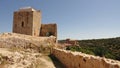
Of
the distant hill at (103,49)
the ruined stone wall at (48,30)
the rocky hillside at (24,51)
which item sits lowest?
the distant hill at (103,49)

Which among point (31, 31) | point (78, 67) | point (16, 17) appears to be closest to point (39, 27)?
point (31, 31)

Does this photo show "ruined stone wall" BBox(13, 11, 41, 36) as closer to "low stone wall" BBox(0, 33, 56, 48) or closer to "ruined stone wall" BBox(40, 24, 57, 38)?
"ruined stone wall" BBox(40, 24, 57, 38)

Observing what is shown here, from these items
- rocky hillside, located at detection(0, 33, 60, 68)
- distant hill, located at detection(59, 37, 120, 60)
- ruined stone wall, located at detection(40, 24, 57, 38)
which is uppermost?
ruined stone wall, located at detection(40, 24, 57, 38)

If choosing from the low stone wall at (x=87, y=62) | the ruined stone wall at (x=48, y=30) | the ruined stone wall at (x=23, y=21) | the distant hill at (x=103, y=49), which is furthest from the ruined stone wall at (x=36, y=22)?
the low stone wall at (x=87, y=62)

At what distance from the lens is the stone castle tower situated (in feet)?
78.1

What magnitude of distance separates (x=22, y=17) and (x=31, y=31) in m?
2.29

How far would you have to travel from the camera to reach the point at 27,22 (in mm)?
23953

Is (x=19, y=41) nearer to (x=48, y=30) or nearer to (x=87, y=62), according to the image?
(x=87, y=62)

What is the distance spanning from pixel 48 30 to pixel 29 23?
309 centimetres

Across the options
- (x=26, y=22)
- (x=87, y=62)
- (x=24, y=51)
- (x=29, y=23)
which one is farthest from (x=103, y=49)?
(x=87, y=62)

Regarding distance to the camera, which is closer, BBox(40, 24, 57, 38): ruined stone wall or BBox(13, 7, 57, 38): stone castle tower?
BBox(13, 7, 57, 38): stone castle tower

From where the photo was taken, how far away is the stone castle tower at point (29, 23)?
23812mm

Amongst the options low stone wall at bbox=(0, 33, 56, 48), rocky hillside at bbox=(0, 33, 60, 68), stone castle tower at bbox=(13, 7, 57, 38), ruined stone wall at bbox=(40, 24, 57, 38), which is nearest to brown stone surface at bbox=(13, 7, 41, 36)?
stone castle tower at bbox=(13, 7, 57, 38)

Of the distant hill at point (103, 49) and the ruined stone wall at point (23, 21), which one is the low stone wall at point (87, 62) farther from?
the distant hill at point (103, 49)
